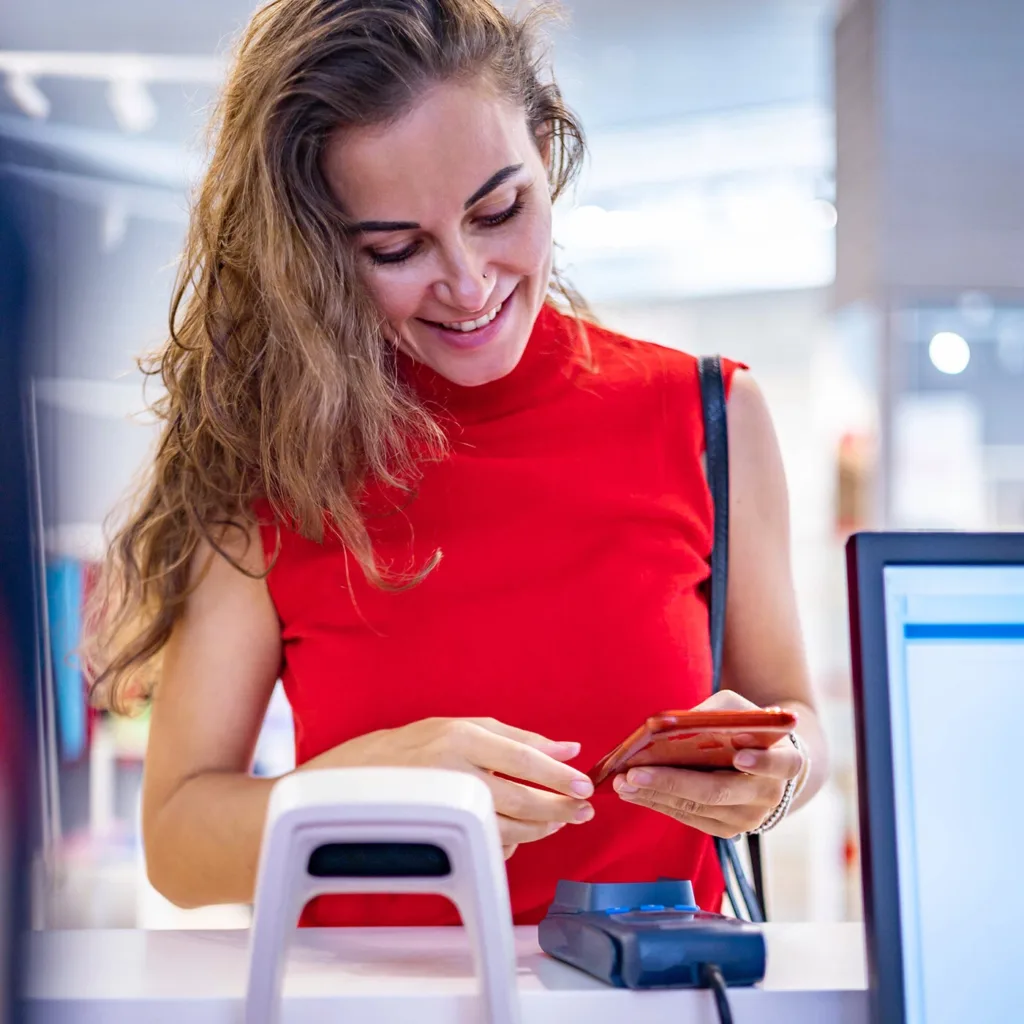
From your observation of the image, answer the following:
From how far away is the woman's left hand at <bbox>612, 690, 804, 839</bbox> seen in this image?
2.63ft

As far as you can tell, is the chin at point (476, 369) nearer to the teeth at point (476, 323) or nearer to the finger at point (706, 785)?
the teeth at point (476, 323)

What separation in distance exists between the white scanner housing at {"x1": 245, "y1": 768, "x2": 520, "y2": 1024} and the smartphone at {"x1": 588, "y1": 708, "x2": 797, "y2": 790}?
12 cm

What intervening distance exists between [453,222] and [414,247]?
6 centimetres

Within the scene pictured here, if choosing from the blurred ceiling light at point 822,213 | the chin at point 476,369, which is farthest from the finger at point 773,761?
the blurred ceiling light at point 822,213

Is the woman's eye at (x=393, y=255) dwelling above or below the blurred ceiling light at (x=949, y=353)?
below

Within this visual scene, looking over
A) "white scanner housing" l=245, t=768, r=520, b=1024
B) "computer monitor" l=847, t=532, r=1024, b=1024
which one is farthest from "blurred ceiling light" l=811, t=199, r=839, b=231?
"white scanner housing" l=245, t=768, r=520, b=1024

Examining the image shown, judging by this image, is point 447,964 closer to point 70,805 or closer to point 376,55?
point 70,805

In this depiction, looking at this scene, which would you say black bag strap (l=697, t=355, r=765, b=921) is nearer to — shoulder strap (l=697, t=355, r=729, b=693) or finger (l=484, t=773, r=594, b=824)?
shoulder strap (l=697, t=355, r=729, b=693)

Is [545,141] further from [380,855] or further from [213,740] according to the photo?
[380,855]

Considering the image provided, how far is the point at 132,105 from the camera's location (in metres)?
4.14

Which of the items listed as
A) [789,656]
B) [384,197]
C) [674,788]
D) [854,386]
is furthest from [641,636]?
[854,386]

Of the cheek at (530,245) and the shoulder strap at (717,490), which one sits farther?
the shoulder strap at (717,490)

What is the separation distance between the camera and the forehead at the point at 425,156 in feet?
3.38

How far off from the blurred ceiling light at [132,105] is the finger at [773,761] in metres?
3.82
